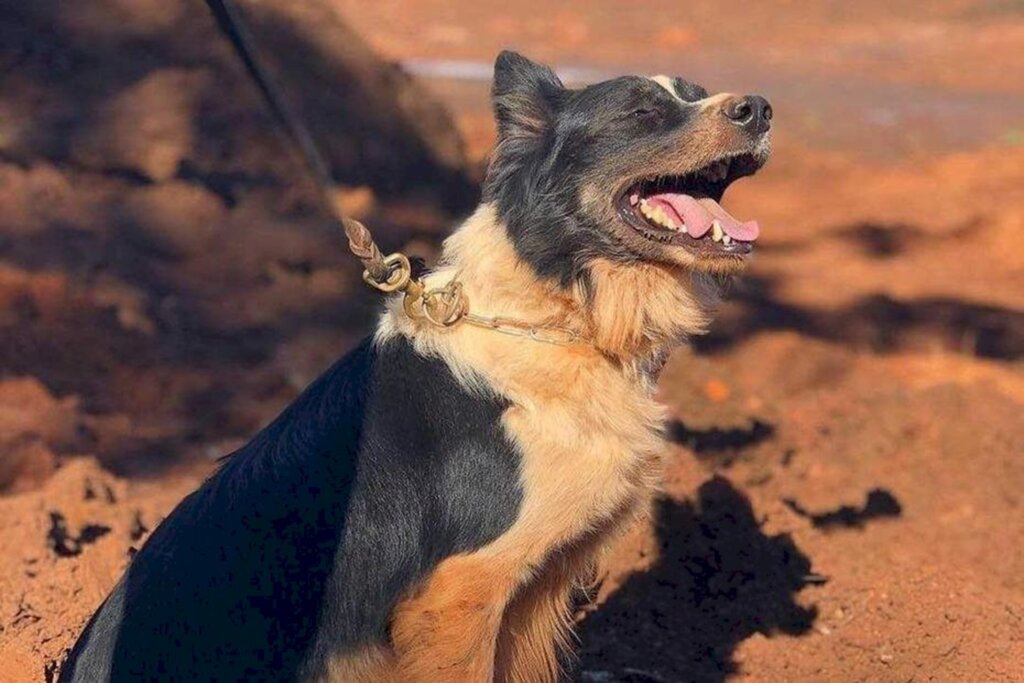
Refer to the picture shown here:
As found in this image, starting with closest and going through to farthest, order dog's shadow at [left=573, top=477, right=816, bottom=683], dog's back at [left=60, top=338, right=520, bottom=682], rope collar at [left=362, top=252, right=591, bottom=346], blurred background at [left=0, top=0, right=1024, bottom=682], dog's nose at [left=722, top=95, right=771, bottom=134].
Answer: dog's back at [left=60, top=338, right=520, bottom=682] → rope collar at [left=362, top=252, right=591, bottom=346] → dog's nose at [left=722, top=95, right=771, bottom=134] → dog's shadow at [left=573, top=477, right=816, bottom=683] → blurred background at [left=0, top=0, right=1024, bottom=682]

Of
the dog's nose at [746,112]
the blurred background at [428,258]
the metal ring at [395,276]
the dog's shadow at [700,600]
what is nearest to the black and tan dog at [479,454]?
the dog's nose at [746,112]

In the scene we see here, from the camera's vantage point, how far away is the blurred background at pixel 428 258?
6062 millimetres

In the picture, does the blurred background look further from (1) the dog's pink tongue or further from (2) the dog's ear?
(2) the dog's ear

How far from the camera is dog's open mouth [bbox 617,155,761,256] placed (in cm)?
446

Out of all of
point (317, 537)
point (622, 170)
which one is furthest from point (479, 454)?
point (622, 170)

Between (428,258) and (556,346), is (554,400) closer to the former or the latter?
(556,346)

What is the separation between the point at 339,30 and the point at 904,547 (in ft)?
25.3

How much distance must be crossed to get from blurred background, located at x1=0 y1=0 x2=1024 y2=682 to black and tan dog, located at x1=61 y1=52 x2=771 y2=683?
1.06m

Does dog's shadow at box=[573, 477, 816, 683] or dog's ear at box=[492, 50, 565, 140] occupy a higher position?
dog's ear at box=[492, 50, 565, 140]

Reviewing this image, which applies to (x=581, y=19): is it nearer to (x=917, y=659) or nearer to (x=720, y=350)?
(x=720, y=350)

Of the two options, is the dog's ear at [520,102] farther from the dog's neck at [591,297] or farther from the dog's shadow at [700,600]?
the dog's shadow at [700,600]

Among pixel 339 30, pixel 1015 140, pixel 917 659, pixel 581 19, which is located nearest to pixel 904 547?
pixel 917 659

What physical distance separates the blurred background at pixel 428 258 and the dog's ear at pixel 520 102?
64.7 inches

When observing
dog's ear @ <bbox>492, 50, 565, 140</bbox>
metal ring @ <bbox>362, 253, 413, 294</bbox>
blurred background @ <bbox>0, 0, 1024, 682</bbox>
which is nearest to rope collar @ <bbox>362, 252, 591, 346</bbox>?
metal ring @ <bbox>362, 253, 413, 294</bbox>
